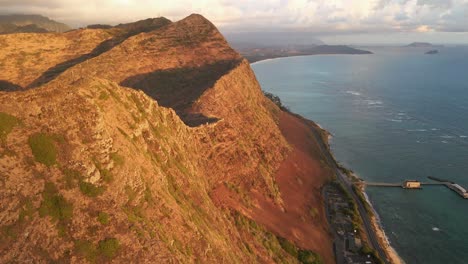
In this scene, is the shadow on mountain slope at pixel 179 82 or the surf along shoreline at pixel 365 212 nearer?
the surf along shoreline at pixel 365 212

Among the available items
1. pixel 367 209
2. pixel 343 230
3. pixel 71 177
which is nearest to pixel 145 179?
pixel 71 177

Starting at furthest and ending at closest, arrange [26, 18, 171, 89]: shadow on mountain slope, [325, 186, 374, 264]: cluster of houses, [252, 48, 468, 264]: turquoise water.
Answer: [26, 18, 171, 89]: shadow on mountain slope → [252, 48, 468, 264]: turquoise water → [325, 186, 374, 264]: cluster of houses

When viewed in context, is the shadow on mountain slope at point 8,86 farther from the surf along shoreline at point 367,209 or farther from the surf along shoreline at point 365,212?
the surf along shoreline at point 367,209

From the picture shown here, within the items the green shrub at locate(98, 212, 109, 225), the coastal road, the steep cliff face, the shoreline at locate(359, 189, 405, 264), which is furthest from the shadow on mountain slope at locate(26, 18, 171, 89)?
the shoreline at locate(359, 189, 405, 264)

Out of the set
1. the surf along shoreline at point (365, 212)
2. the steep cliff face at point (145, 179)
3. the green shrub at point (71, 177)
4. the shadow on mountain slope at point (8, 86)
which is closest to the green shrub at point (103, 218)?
the steep cliff face at point (145, 179)

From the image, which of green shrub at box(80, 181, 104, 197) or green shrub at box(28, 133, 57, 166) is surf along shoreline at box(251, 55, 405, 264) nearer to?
green shrub at box(80, 181, 104, 197)

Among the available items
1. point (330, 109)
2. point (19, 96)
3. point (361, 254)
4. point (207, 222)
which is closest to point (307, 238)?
point (361, 254)
